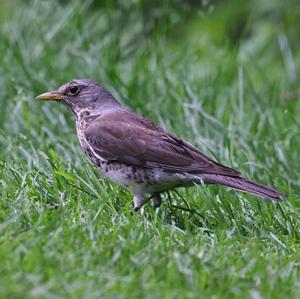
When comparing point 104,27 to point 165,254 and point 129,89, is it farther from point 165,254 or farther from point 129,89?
point 165,254

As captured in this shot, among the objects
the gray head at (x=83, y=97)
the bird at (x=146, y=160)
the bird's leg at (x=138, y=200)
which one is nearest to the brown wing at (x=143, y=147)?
the bird at (x=146, y=160)

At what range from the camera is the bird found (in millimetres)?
5191

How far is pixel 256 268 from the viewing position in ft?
13.3

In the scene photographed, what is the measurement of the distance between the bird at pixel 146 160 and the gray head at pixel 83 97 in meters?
0.31

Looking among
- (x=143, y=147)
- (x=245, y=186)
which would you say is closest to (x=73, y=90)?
(x=143, y=147)

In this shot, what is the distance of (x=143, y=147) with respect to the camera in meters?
5.40

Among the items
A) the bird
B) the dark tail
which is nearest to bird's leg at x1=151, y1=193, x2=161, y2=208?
the bird

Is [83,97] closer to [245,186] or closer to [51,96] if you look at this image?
[51,96]

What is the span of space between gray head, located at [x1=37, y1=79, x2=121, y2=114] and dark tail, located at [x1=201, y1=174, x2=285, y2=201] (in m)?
1.13

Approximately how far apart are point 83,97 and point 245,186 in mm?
1522

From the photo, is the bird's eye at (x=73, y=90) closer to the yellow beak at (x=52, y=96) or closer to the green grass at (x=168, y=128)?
the yellow beak at (x=52, y=96)

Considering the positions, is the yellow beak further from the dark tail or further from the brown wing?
the dark tail

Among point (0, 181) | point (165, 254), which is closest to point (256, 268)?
point (165, 254)

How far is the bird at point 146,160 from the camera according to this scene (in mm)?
5191
